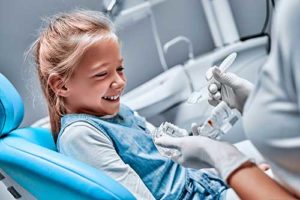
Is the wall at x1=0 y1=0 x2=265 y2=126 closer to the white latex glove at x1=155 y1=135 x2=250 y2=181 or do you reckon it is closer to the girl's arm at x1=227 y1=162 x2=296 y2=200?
the white latex glove at x1=155 y1=135 x2=250 y2=181

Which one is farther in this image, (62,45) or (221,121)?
(62,45)

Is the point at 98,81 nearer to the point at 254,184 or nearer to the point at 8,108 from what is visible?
the point at 8,108

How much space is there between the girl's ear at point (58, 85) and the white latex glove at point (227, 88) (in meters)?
0.36

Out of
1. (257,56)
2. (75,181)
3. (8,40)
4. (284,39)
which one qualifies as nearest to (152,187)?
(75,181)

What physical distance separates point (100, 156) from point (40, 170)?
0.13 m

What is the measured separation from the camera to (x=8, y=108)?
1.09 m

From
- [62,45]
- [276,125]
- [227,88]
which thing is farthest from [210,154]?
[62,45]

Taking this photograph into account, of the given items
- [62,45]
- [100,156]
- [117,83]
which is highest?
[62,45]

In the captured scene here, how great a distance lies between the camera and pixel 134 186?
992mm

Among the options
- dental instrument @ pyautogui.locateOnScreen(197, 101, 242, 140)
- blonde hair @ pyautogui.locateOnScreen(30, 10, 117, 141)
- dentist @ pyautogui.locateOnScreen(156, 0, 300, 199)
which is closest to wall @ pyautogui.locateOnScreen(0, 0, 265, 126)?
blonde hair @ pyautogui.locateOnScreen(30, 10, 117, 141)

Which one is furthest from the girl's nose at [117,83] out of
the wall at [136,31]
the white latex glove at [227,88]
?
the wall at [136,31]

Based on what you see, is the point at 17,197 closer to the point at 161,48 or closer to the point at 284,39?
the point at 284,39

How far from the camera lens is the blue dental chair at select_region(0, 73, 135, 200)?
885 mm

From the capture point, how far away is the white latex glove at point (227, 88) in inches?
37.6
